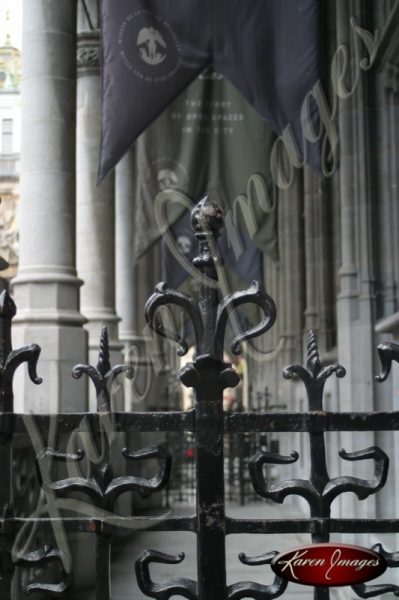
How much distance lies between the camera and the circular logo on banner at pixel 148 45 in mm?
8641

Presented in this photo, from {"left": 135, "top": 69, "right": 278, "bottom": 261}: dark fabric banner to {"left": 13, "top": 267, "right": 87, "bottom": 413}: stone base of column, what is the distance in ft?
10.7

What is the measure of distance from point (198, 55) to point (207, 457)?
6.47 metres

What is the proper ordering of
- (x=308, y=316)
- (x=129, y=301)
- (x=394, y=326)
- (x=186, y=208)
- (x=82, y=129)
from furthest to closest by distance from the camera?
(x=129, y=301) < (x=308, y=316) < (x=82, y=129) < (x=186, y=208) < (x=394, y=326)

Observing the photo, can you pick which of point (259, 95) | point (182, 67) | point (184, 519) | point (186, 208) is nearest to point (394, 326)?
point (259, 95)

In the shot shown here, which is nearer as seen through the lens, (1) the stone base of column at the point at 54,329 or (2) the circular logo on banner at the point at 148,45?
(2) the circular logo on banner at the point at 148,45

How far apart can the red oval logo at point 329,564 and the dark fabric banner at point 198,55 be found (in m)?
6.10

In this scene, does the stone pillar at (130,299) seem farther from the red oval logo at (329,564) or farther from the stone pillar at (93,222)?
the red oval logo at (329,564)

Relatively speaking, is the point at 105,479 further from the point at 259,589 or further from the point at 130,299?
the point at 130,299

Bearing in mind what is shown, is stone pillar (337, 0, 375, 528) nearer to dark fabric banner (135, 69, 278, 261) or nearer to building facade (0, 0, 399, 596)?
building facade (0, 0, 399, 596)

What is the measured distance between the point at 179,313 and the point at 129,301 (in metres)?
1.43

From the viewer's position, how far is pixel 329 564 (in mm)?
2822

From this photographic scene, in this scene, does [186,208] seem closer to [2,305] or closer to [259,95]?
[259,95]

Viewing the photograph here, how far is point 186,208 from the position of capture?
13195mm

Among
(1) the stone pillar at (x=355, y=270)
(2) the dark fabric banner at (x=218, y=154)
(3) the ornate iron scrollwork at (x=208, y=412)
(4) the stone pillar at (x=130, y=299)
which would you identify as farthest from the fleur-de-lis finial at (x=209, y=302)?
(4) the stone pillar at (x=130, y=299)
